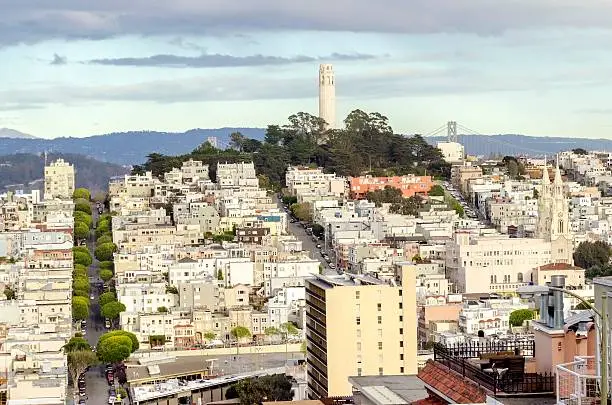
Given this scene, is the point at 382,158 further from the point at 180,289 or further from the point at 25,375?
the point at 25,375

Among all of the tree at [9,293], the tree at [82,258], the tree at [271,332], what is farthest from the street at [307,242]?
the tree at [9,293]

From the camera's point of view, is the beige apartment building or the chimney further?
the beige apartment building

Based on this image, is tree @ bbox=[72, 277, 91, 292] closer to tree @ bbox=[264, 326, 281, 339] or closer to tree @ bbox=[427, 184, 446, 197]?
tree @ bbox=[264, 326, 281, 339]

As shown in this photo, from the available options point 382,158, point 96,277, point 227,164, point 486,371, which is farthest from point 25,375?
point 382,158

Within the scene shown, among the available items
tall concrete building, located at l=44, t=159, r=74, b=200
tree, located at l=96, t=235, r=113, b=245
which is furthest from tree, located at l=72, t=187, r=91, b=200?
tree, located at l=96, t=235, r=113, b=245

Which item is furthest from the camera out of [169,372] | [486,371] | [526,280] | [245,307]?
[526,280]

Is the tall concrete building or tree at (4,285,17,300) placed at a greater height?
the tall concrete building

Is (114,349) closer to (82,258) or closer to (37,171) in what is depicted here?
(82,258)

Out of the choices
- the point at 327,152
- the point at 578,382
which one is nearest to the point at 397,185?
the point at 327,152
